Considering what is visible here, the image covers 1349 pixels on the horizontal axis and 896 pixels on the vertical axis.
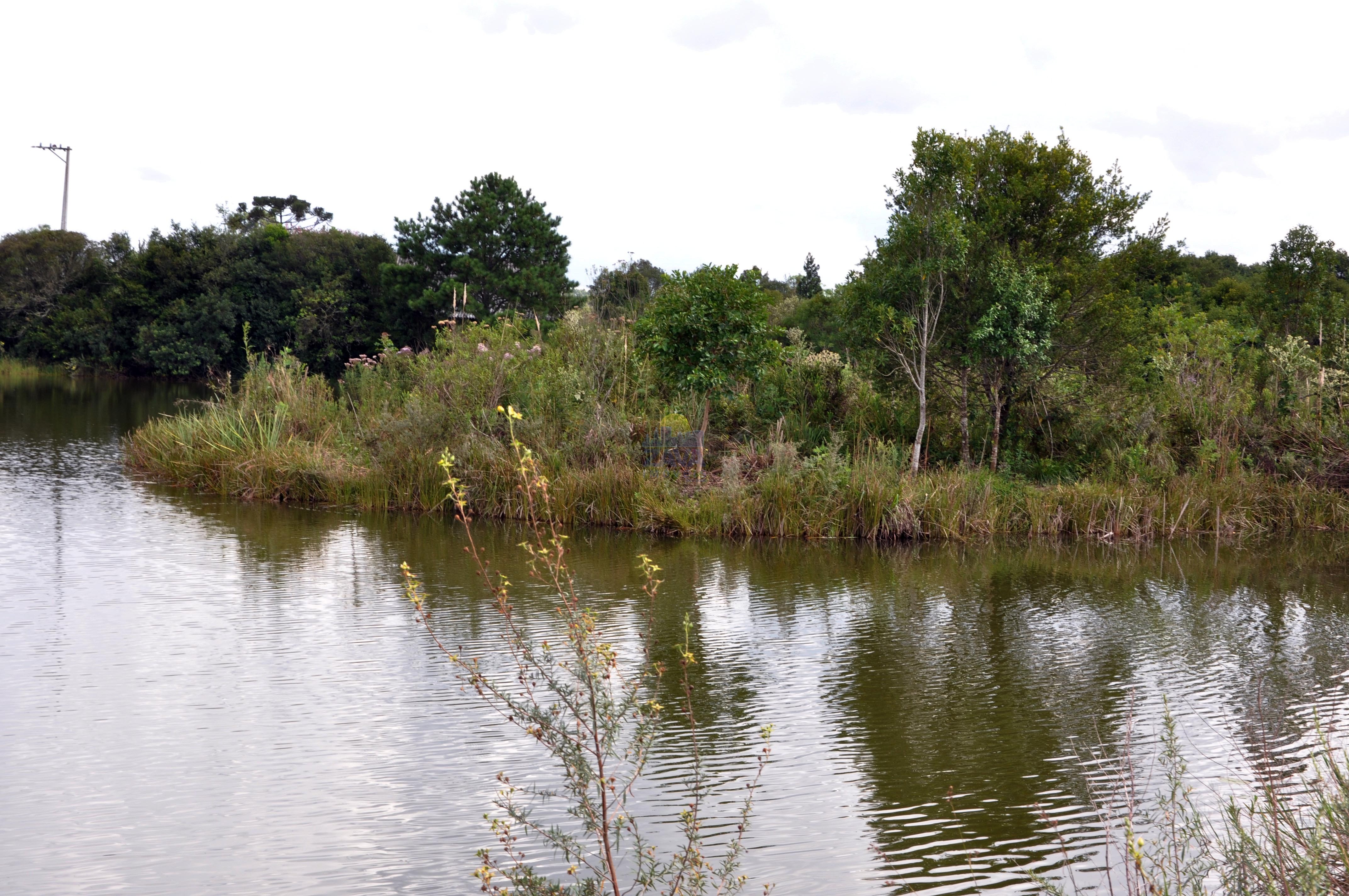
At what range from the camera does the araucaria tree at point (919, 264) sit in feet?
46.1

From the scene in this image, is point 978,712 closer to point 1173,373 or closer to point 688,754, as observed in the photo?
point 688,754

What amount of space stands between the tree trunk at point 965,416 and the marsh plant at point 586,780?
8.93 metres

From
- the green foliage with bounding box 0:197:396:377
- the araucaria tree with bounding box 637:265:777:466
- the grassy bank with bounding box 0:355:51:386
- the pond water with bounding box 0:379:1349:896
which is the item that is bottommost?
the pond water with bounding box 0:379:1349:896

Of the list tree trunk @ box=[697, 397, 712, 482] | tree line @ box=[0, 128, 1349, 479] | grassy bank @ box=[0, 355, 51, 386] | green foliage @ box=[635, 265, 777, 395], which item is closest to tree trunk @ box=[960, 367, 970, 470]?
tree line @ box=[0, 128, 1349, 479]

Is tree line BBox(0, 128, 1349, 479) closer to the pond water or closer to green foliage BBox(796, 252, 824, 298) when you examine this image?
the pond water

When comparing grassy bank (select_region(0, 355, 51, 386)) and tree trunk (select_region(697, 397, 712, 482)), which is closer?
tree trunk (select_region(697, 397, 712, 482))

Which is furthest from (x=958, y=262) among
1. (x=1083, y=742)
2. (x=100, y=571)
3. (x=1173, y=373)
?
(x=100, y=571)

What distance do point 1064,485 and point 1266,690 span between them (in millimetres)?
7466

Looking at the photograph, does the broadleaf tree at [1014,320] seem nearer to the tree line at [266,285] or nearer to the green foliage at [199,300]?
the tree line at [266,285]

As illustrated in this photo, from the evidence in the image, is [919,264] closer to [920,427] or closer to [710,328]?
[920,427]

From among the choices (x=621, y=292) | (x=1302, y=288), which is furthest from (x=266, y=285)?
(x=1302, y=288)

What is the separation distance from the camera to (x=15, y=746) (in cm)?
533

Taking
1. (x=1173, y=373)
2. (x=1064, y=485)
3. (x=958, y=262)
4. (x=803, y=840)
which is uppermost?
(x=958, y=262)

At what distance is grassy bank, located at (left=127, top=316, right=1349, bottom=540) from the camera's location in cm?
1262
